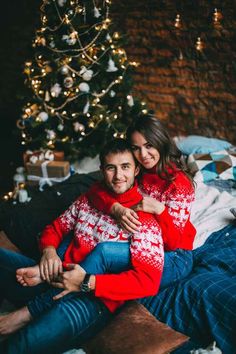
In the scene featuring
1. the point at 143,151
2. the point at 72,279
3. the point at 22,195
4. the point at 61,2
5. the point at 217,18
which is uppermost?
the point at 61,2

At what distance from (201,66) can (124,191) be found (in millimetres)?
2553

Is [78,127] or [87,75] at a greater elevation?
[87,75]

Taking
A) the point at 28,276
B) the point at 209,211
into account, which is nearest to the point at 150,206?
the point at 28,276

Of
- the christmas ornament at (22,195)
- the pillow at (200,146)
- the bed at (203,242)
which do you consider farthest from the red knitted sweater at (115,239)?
the pillow at (200,146)

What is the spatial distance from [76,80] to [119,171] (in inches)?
76.5

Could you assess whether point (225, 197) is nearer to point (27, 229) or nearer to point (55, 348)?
point (27, 229)

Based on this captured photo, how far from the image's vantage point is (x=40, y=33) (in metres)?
3.58

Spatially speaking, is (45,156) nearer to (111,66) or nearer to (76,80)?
(76,80)

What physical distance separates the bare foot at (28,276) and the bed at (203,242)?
0.54m

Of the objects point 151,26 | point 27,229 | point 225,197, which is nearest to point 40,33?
point 151,26

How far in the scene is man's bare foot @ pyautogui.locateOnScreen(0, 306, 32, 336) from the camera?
177 centimetres

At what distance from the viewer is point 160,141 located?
2.16 metres

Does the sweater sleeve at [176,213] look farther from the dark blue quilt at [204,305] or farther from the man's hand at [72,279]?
the man's hand at [72,279]

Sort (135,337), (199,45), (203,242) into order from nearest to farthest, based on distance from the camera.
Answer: (135,337) < (203,242) < (199,45)
